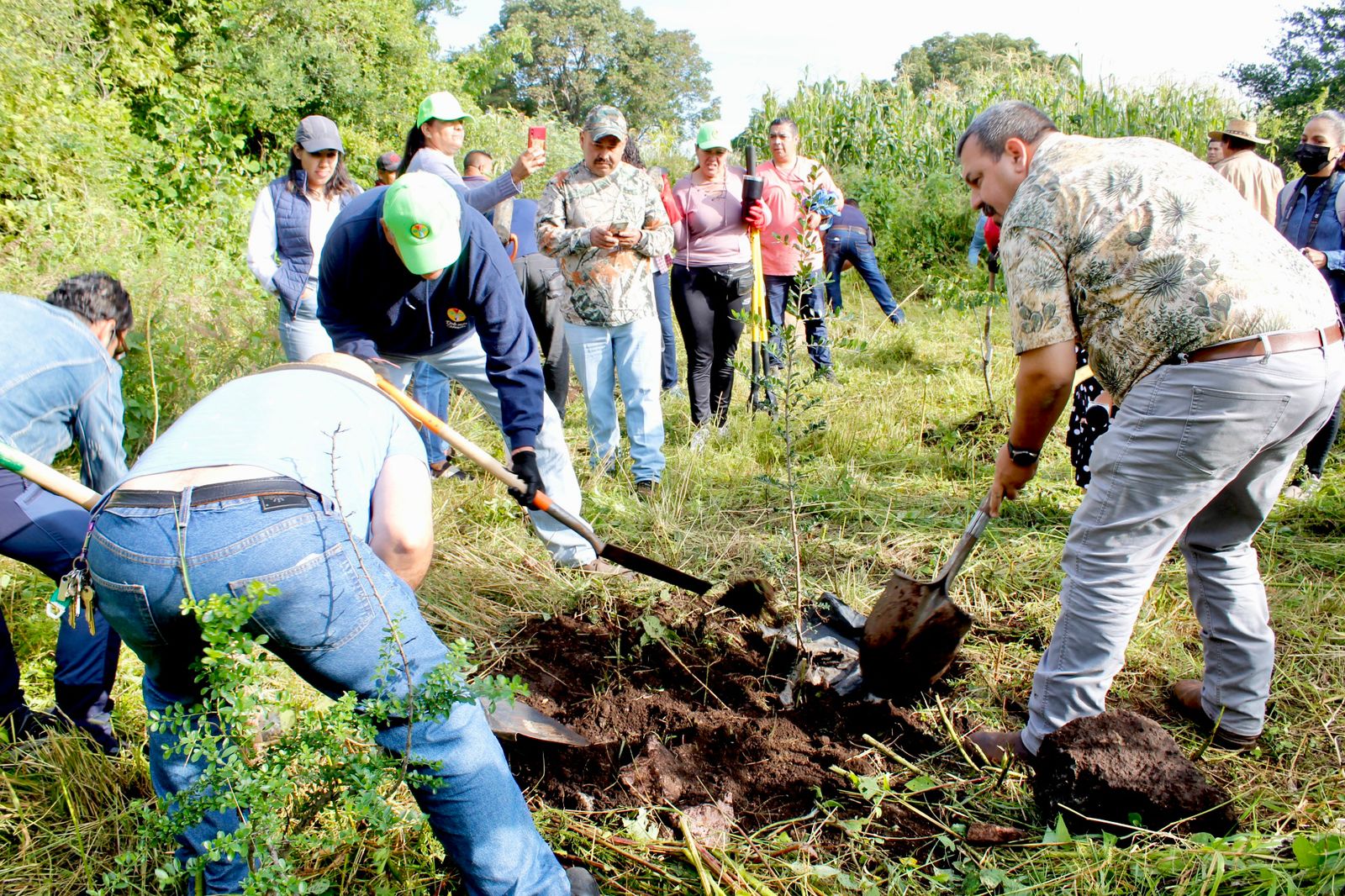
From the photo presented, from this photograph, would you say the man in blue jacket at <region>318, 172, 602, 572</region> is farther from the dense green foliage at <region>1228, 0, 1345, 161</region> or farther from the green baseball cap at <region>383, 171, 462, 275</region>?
the dense green foliage at <region>1228, 0, 1345, 161</region>

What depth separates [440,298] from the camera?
324cm

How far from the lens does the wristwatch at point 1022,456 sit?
2.35 meters

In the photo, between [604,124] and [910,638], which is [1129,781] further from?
[604,124]

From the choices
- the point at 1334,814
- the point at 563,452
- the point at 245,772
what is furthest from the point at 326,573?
the point at 1334,814

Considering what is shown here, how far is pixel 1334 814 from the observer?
6.79ft

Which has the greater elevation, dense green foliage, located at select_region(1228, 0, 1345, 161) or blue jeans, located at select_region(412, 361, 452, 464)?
dense green foliage, located at select_region(1228, 0, 1345, 161)

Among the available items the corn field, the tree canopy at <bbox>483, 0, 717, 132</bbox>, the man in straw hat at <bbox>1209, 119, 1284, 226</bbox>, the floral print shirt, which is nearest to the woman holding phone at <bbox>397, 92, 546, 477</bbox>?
the floral print shirt

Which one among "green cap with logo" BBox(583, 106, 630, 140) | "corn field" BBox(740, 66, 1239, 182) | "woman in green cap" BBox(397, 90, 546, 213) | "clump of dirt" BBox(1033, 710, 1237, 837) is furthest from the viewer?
"corn field" BBox(740, 66, 1239, 182)

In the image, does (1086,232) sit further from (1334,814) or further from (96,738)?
(96,738)

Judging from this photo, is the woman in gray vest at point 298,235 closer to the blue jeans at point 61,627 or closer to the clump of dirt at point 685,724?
the blue jeans at point 61,627

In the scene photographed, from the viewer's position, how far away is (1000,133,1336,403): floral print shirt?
6.55 feet

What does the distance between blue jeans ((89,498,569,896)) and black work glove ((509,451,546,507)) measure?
124 centimetres

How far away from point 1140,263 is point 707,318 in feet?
10.6

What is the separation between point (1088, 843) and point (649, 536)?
219 centimetres
